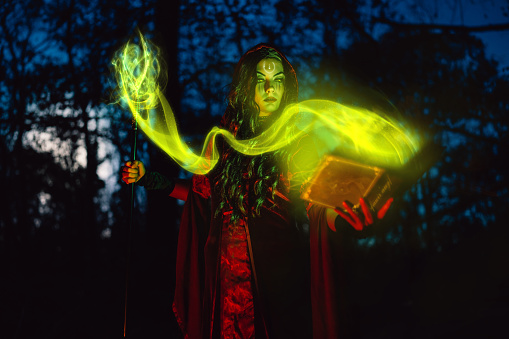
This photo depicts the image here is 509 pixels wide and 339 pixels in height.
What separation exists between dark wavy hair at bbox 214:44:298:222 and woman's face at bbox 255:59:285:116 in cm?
4

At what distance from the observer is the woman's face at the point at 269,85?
299cm

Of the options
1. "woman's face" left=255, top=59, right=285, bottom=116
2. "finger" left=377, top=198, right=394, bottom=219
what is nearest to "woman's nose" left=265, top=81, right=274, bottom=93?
"woman's face" left=255, top=59, right=285, bottom=116

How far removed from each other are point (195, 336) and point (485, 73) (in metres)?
6.42

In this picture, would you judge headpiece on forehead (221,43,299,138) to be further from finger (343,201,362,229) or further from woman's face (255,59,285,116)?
finger (343,201,362,229)

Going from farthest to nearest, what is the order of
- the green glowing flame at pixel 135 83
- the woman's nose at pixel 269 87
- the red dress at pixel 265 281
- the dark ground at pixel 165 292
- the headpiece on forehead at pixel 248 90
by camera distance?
1. the dark ground at pixel 165 292
2. the headpiece on forehead at pixel 248 90
3. the woman's nose at pixel 269 87
4. the green glowing flame at pixel 135 83
5. the red dress at pixel 265 281

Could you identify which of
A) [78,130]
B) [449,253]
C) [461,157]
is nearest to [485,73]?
[461,157]

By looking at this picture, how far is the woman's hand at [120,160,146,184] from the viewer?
2787mm

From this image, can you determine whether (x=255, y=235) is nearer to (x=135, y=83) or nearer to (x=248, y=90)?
(x=248, y=90)

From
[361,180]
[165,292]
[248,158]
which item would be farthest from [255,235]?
[165,292]

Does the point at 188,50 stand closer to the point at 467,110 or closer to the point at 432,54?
the point at 432,54

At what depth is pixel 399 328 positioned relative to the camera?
6188mm

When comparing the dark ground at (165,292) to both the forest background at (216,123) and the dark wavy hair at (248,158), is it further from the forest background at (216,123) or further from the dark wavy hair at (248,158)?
the dark wavy hair at (248,158)

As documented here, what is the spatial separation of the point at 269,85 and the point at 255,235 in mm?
1248

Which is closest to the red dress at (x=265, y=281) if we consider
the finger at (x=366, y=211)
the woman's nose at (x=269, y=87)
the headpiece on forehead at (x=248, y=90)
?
the finger at (x=366, y=211)
